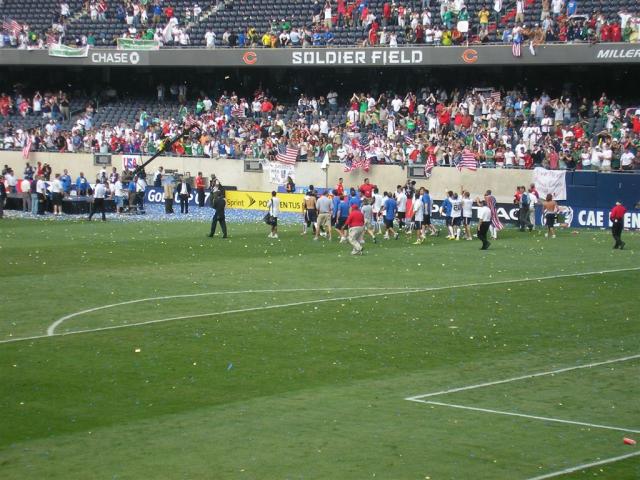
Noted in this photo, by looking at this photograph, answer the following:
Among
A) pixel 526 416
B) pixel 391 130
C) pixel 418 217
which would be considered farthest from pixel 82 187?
pixel 526 416

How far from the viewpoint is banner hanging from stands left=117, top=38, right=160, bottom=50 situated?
58.3 metres

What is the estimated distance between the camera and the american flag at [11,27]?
6209 centimetres

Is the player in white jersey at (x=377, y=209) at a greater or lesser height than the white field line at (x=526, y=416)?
greater

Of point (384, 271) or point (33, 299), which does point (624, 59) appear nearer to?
point (384, 271)

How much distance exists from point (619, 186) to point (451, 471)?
32.1 metres

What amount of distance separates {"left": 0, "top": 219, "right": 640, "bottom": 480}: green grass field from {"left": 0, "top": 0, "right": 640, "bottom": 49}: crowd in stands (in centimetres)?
1773

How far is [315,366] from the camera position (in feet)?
63.0

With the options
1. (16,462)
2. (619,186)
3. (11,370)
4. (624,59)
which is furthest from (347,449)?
(624,59)

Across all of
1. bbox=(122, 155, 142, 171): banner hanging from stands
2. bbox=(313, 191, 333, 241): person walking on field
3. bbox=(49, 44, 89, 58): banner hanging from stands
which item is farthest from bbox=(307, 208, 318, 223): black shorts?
bbox=(49, 44, 89, 58): banner hanging from stands

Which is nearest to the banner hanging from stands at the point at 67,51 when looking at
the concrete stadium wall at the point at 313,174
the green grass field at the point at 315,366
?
the concrete stadium wall at the point at 313,174

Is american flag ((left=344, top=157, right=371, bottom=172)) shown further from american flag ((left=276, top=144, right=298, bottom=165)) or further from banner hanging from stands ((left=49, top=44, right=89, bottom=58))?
banner hanging from stands ((left=49, top=44, right=89, bottom=58))

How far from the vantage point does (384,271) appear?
31.3 m

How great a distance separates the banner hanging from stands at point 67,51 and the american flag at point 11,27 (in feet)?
9.74

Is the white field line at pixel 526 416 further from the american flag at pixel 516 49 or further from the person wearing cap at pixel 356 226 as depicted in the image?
the american flag at pixel 516 49
